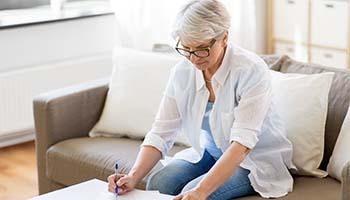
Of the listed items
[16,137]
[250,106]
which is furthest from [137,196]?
[16,137]

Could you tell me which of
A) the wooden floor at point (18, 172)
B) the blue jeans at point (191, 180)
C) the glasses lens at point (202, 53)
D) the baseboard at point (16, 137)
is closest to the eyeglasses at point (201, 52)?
the glasses lens at point (202, 53)

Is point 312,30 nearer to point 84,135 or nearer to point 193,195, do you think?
point 84,135

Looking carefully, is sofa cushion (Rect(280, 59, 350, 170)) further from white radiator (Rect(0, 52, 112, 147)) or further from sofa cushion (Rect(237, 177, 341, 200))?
white radiator (Rect(0, 52, 112, 147))

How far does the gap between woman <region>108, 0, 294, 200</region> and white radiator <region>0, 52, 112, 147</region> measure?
194 centimetres

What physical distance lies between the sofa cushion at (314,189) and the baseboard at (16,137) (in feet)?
7.49

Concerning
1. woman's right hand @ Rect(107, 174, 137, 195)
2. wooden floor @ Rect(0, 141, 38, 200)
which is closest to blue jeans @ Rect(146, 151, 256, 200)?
woman's right hand @ Rect(107, 174, 137, 195)

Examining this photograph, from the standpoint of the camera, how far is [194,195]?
2.03 metres

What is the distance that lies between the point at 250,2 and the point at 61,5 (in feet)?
4.21

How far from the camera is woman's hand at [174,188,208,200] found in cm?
201

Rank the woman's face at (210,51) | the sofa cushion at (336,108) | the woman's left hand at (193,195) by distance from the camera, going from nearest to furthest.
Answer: the woman's left hand at (193,195), the woman's face at (210,51), the sofa cushion at (336,108)

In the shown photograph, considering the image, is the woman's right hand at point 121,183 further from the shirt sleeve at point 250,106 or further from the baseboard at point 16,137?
the baseboard at point 16,137

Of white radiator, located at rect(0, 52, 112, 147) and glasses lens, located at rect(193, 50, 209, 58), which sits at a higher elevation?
glasses lens, located at rect(193, 50, 209, 58)

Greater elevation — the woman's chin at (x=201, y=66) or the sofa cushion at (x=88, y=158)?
the woman's chin at (x=201, y=66)

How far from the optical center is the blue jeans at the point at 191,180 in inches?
86.5
